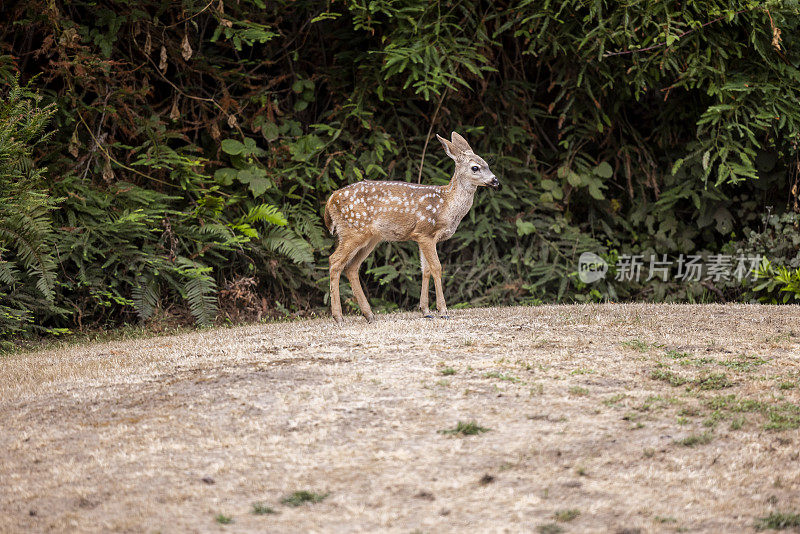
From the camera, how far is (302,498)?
12.0ft

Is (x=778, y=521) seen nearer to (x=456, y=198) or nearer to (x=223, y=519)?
(x=223, y=519)

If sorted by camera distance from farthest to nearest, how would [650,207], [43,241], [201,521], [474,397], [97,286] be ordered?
[650,207] < [97,286] < [43,241] < [474,397] < [201,521]

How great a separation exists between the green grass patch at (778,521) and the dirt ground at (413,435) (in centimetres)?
5

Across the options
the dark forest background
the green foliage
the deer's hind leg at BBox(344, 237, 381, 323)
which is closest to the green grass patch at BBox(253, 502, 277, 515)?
the deer's hind leg at BBox(344, 237, 381, 323)

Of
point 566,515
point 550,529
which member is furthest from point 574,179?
point 550,529

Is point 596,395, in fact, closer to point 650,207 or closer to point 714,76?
point 714,76

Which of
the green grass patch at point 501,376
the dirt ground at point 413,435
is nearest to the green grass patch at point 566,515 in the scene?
the dirt ground at point 413,435

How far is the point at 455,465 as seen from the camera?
3945 millimetres

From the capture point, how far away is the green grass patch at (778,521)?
342 cm

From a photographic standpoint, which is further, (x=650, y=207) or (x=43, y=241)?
(x=650, y=207)

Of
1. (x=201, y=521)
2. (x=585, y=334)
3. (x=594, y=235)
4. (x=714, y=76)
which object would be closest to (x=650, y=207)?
(x=594, y=235)

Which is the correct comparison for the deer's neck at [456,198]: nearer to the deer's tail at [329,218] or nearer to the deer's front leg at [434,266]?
the deer's front leg at [434,266]

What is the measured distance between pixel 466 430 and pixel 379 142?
21.3ft

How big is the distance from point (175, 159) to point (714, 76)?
611 cm
